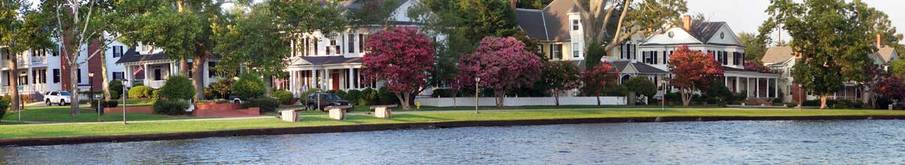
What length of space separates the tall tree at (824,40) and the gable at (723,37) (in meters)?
11.3

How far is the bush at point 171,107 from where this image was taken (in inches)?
2203

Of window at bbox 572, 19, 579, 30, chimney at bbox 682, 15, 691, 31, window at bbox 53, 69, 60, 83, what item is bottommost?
window at bbox 53, 69, 60, 83

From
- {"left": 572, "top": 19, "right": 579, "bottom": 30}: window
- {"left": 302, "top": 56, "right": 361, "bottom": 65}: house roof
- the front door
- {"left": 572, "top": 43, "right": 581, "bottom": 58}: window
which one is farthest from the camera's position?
{"left": 572, "top": 19, "right": 579, "bottom": 30}: window

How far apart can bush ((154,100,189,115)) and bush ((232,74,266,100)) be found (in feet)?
31.5

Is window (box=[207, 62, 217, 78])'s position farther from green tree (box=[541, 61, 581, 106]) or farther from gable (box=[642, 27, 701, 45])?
gable (box=[642, 27, 701, 45])

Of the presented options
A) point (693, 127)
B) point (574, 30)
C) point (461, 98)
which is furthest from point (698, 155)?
point (574, 30)

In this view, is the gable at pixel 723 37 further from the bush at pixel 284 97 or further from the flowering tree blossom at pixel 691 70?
the bush at pixel 284 97

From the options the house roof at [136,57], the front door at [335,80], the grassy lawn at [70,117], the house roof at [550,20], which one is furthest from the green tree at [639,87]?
the grassy lawn at [70,117]

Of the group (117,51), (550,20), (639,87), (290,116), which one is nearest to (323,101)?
(290,116)

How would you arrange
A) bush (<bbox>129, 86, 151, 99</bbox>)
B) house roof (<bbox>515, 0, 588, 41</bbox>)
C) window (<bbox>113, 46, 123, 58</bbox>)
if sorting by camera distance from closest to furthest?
bush (<bbox>129, 86, 151, 99</bbox>), house roof (<bbox>515, 0, 588, 41</bbox>), window (<bbox>113, 46, 123, 58</bbox>)

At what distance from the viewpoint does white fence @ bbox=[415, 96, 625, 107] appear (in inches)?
2840

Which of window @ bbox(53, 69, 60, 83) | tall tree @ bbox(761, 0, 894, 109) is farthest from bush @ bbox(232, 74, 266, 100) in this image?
tall tree @ bbox(761, 0, 894, 109)

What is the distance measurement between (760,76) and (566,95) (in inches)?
943

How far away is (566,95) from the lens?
79.2 meters
